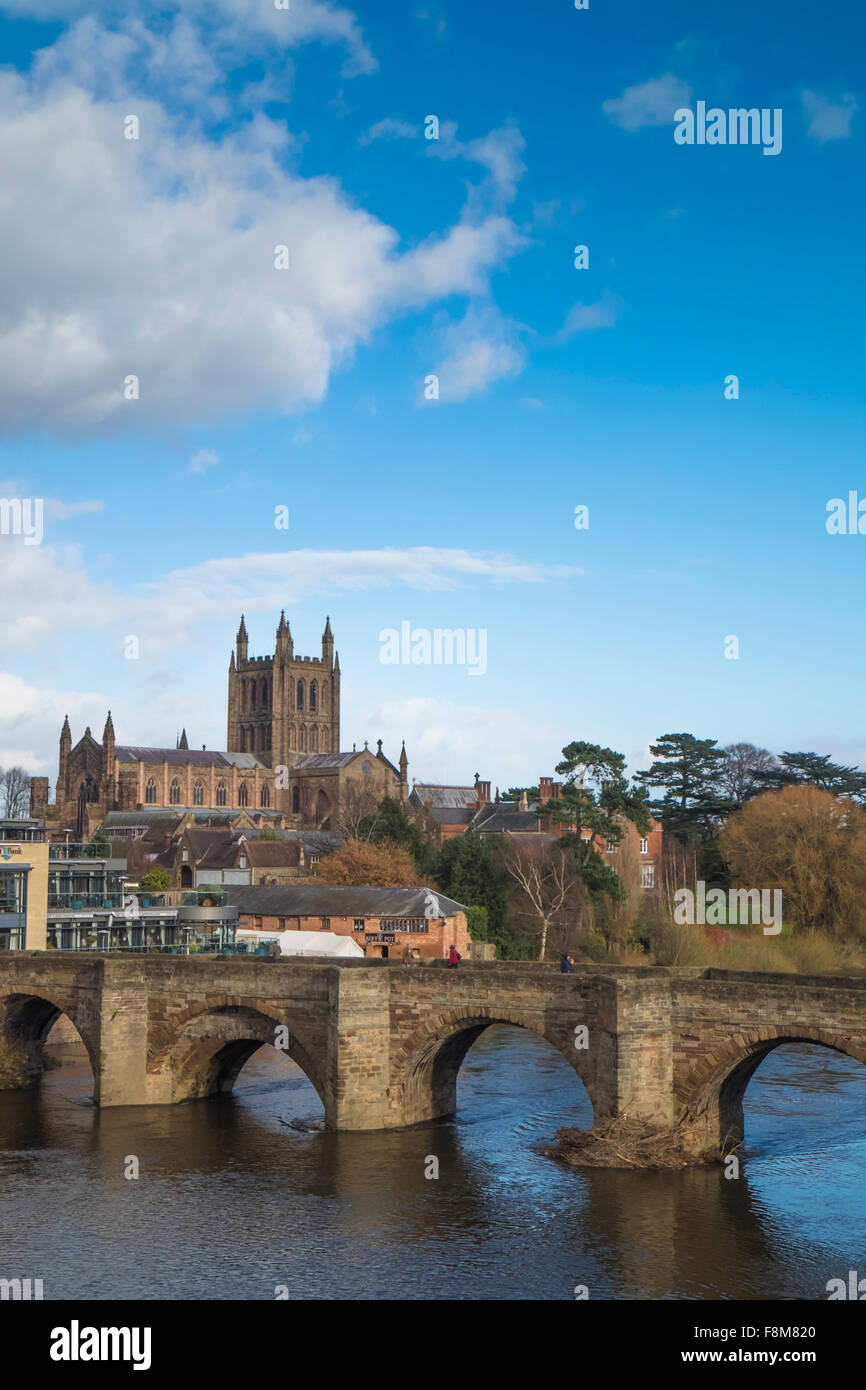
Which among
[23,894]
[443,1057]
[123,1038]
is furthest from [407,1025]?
[23,894]

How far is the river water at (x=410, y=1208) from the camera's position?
2452 centimetres

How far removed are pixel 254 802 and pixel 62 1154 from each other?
127m

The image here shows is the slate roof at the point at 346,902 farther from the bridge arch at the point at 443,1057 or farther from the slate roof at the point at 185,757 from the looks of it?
the slate roof at the point at 185,757

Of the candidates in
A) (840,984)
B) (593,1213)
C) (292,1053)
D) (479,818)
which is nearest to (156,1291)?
(593,1213)

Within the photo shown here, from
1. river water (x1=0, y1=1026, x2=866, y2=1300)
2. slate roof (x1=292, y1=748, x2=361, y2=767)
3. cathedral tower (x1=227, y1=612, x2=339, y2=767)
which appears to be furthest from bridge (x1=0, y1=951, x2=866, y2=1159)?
cathedral tower (x1=227, y1=612, x2=339, y2=767)

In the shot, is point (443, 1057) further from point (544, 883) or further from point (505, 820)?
point (505, 820)

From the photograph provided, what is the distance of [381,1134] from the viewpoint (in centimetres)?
3491

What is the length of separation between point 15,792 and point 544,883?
8985cm

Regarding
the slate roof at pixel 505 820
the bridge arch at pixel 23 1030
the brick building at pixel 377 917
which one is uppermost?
the slate roof at pixel 505 820

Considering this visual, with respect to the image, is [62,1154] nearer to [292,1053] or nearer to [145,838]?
[292,1053]

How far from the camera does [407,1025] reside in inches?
1382

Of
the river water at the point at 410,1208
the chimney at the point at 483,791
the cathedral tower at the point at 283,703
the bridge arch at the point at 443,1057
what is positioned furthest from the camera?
the cathedral tower at the point at 283,703

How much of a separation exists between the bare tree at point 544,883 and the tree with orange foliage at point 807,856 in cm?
944

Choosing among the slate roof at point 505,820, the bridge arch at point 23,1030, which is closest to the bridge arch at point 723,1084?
the bridge arch at point 23,1030
